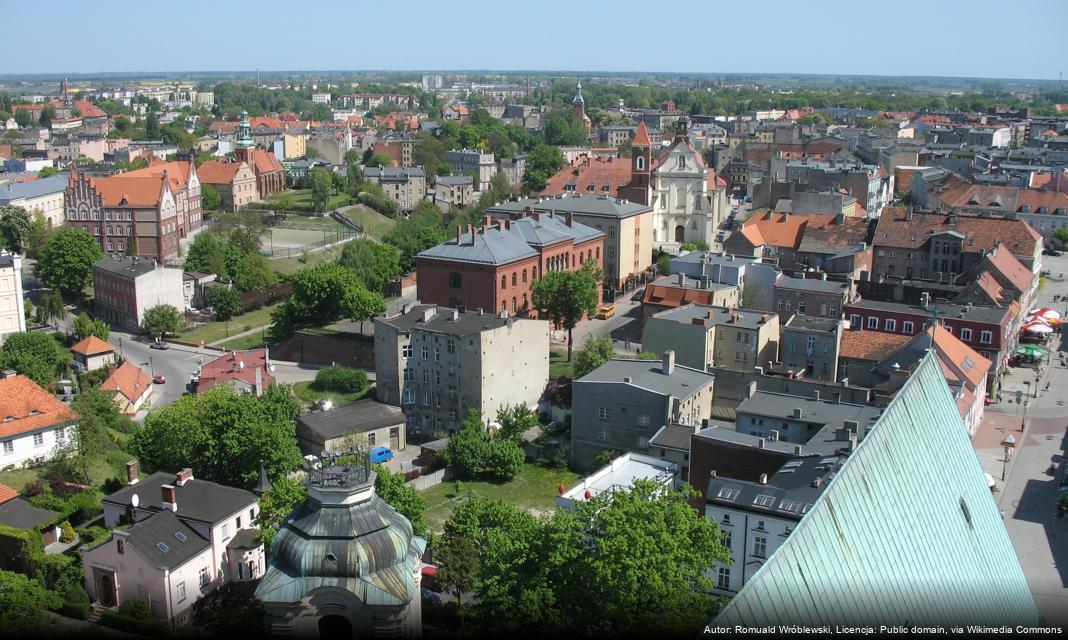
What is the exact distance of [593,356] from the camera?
44906 mm

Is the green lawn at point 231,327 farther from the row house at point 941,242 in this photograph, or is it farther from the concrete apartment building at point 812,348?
the row house at point 941,242

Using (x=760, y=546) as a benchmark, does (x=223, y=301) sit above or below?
below

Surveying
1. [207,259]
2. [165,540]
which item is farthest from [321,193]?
[165,540]

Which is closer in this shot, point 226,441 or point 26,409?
point 226,441

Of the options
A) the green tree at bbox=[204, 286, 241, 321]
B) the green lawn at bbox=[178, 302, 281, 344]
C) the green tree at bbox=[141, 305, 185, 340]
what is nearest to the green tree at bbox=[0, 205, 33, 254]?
the green tree at bbox=[204, 286, 241, 321]

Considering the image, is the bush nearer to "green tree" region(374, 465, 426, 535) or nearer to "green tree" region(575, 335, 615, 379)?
"green tree" region(575, 335, 615, 379)

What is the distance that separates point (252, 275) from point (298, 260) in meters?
8.65

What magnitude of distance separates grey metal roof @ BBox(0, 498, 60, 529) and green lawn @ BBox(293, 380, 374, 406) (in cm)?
1658

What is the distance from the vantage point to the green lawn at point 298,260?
244ft

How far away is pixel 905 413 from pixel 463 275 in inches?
1683

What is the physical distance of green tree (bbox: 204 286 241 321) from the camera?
63062mm

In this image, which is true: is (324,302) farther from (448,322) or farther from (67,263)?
(67,263)

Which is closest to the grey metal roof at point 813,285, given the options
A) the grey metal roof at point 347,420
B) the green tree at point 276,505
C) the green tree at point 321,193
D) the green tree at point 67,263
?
the grey metal roof at point 347,420

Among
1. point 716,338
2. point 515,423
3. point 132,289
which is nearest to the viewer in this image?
point 515,423
